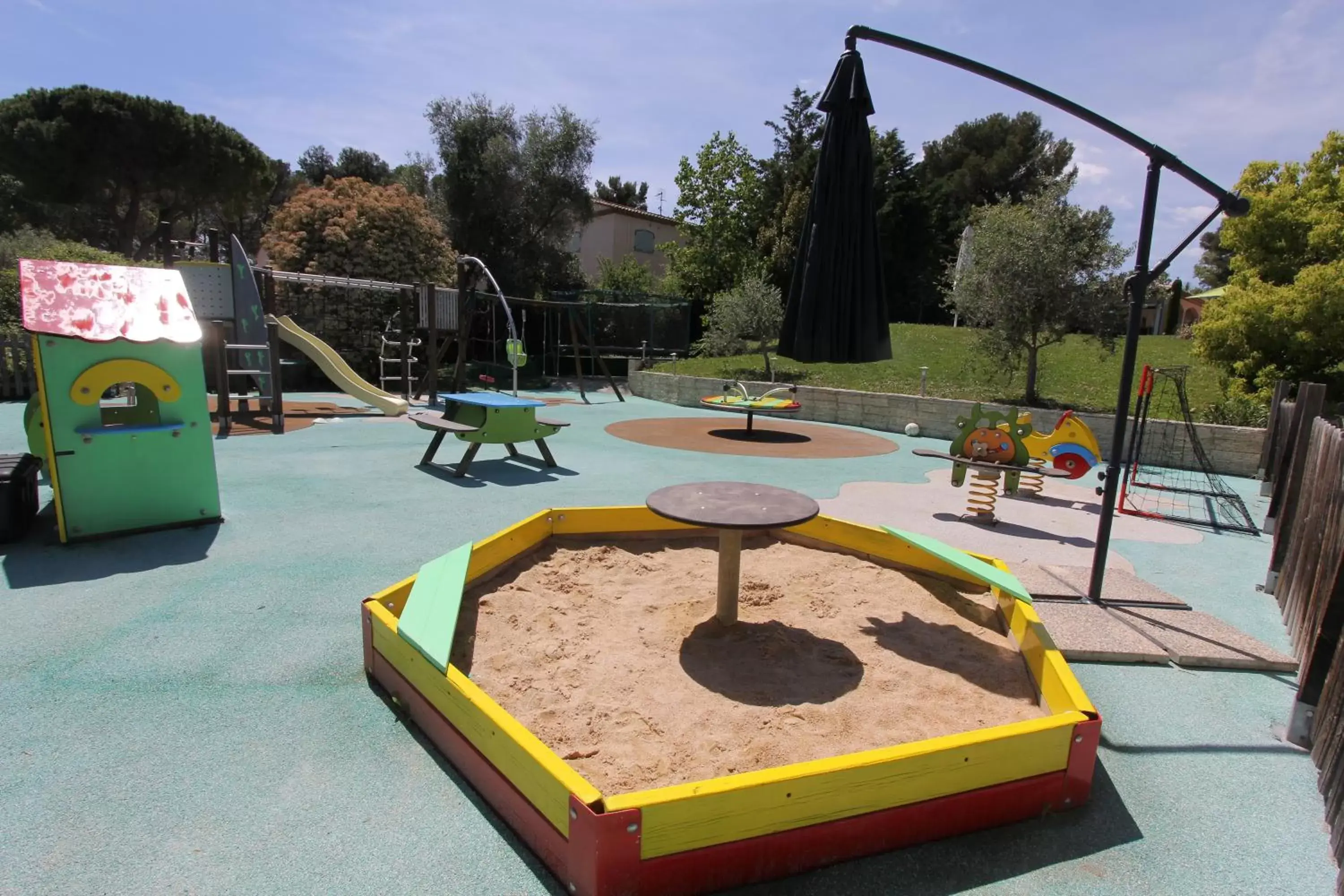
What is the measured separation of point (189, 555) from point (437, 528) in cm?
180

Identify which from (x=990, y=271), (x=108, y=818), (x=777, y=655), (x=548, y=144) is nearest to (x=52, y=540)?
(x=108, y=818)

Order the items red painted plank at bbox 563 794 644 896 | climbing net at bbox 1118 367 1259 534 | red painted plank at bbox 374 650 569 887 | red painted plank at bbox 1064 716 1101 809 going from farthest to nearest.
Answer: climbing net at bbox 1118 367 1259 534 < red painted plank at bbox 1064 716 1101 809 < red painted plank at bbox 374 650 569 887 < red painted plank at bbox 563 794 644 896

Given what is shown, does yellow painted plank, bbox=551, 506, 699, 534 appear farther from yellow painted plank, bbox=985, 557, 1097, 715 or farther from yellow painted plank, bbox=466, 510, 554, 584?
yellow painted plank, bbox=985, 557, 1097, 715

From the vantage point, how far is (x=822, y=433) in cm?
1301

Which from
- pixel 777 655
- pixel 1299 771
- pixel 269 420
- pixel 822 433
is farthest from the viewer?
pixel 822 433

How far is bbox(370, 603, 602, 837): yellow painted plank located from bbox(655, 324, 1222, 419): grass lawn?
1122cm

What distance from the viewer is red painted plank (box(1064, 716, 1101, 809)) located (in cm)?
259

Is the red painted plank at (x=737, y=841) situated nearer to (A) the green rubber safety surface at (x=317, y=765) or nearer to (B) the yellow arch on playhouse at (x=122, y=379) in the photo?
(A) the green rubber safety surface at (x=317, y=765)

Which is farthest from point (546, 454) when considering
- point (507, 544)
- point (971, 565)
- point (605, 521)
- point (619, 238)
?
point (619, 238)

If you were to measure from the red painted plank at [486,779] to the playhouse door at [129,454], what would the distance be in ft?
12.2

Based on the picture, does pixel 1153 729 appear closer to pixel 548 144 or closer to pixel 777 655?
pixel 777 655

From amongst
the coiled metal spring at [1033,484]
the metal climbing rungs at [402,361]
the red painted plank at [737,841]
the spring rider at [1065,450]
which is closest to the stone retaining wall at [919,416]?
the spring rider at [1065,450]

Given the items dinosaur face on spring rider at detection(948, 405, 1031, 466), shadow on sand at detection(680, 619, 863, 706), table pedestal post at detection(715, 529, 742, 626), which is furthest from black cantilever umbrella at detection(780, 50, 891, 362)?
dinosaur face on spring rider at detection(948, 405, 1031, 466)

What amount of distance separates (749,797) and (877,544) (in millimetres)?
3108
